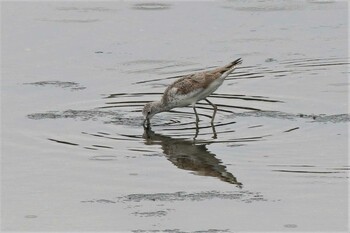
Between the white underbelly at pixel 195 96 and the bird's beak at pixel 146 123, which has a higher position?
the white underbelly at pixel 195 96

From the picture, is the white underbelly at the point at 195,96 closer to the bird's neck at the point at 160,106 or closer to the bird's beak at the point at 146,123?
the bird's neck at the point at 160,106

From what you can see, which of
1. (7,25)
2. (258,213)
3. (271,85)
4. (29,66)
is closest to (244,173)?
(258,213)

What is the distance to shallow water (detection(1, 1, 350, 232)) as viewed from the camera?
1205 centimetres

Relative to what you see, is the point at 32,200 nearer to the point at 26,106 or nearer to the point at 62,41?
the point at 26,106

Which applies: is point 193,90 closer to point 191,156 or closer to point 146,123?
point 146,123

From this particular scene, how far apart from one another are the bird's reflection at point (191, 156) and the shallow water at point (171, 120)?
0.10ft

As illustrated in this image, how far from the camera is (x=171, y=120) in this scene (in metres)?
17.2

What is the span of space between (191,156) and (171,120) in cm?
266

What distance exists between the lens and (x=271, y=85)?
18.8 metres

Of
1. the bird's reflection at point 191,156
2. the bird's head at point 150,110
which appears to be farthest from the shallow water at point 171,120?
the bird's head at point 150,110

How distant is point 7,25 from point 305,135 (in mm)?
10742

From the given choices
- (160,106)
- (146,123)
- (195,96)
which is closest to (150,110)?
(146,123)

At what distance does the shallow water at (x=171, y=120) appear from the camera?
12047 millimetres

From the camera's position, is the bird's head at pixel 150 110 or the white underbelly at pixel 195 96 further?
the white underbelly at pixel 195 96
